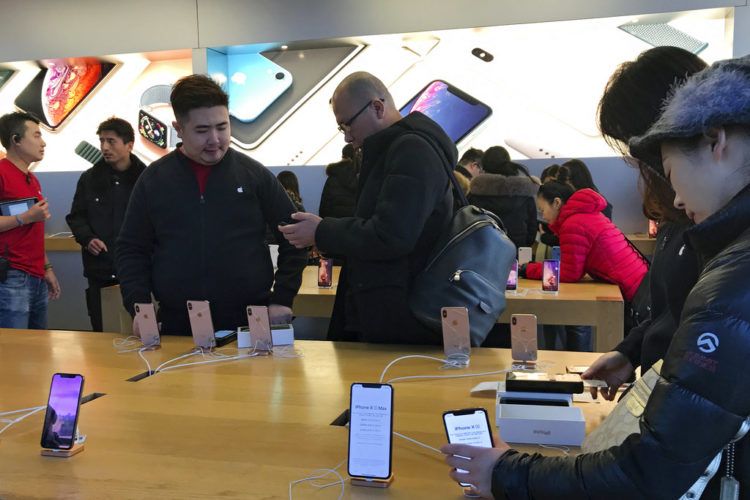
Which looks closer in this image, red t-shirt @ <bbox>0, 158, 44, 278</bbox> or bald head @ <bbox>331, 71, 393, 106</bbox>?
bald head @ <bbox>331, 71, 393, 106</bbox>

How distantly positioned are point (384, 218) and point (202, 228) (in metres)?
0.69

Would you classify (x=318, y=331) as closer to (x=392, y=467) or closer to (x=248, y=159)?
(x=248, y=159)

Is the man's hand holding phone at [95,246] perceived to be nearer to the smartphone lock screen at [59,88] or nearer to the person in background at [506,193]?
the person in background at [506,193]

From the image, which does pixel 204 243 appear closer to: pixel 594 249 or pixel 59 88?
pixel 594 249

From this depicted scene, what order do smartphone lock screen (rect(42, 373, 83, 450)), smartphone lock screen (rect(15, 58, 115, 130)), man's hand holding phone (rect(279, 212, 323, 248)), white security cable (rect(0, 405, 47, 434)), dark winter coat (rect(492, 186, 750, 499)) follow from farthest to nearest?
smartphone lock screen (rect(15, 58, 115, 130)) → man's hand holding phone (rect(279, 212, 323, 248)) → white security cable (rect(0, 405, 47, 434)) → smartphone lock screen (rect(42, 373, 83, 450)) → dark winter coat (rect(492, 186, 750, 499))

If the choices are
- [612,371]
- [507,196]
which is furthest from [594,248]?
[612,371]

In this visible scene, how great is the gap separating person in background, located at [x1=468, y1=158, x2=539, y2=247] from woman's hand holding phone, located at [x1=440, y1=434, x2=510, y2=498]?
313 cm

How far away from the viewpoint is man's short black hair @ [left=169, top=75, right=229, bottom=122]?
225cm

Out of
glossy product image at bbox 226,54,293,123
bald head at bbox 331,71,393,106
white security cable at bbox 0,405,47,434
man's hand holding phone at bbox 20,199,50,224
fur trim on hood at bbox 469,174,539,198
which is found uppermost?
glossy product image at bbox 226,54,293,123

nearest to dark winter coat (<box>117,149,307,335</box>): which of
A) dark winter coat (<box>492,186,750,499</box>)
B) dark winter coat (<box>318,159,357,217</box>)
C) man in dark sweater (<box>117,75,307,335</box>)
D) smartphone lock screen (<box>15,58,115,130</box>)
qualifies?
man in dark sweater (<box>117,75,307,335</box>)

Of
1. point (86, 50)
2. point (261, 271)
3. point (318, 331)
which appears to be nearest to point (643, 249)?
point (318, 331)

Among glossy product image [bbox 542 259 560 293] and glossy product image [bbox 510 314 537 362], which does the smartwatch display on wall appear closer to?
glossy product image [bbox 542 259 560 293]

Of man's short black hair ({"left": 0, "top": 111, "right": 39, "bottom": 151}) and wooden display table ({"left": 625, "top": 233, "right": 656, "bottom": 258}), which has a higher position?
man's short black hair ({"left": 0, "top": 111, "right": 39, "bottom": 151})

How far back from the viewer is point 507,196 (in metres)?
4.12
